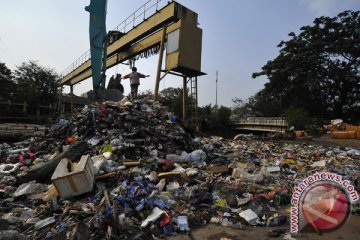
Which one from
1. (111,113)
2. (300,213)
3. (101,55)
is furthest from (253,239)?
(101,55)

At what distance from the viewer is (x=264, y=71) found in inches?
1130

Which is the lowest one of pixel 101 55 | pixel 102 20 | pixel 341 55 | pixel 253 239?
pixel 253 239

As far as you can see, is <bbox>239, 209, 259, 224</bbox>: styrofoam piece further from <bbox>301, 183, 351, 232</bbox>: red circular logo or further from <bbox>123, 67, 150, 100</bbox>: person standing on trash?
<bbox>123, 67, 150, 100</bbox>: person standing on trash

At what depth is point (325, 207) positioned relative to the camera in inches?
120

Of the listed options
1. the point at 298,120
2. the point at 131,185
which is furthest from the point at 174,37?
the point at 298,120

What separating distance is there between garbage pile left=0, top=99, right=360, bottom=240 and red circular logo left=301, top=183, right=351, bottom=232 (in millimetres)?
510

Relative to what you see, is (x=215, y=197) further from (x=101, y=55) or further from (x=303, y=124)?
(x=303, y=124)

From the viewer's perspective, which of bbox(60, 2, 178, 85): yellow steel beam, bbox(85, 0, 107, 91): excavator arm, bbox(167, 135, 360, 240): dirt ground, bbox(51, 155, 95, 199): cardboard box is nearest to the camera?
bbox(167, 135, 360, 240): dirt ground

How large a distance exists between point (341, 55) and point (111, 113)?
2445 centimetres

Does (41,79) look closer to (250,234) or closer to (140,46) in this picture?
(140,46)

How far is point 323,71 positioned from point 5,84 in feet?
84.3

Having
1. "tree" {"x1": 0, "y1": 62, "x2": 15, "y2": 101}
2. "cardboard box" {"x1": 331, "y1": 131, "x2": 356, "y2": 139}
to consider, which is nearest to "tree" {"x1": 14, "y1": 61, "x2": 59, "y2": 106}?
"tree" {"x1": 0, "y1": 62, "x2": 15, "y2": 101}

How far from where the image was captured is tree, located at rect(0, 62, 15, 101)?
23250 millimetres

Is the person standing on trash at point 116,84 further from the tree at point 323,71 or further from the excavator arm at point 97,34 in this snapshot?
the tree at point 323,71
